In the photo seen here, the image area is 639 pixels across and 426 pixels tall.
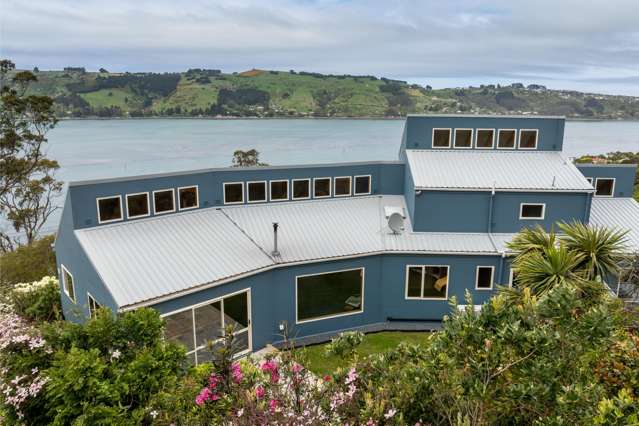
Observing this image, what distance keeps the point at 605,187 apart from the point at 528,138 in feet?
13.6

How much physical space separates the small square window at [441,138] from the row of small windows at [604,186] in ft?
21.4

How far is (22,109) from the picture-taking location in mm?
28422

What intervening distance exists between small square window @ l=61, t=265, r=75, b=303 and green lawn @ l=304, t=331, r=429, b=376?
8.26 m

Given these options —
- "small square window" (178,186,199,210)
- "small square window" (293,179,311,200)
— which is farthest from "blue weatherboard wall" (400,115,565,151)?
"small square window" (178,186,199,210)

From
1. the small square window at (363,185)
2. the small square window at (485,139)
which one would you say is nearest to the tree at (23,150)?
the small square window at (363,185)

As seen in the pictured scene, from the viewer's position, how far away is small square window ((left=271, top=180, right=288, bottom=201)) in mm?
Result: 18016

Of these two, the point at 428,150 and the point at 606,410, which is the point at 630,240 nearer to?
the point at 428,150

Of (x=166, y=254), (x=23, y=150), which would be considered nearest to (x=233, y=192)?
(x=166, y=254)

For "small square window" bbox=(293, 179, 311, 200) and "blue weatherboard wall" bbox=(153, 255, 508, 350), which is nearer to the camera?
"blue weatherboard wall" bbox=(153, 255, 508, 350)

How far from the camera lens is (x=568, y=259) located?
42.8 ft

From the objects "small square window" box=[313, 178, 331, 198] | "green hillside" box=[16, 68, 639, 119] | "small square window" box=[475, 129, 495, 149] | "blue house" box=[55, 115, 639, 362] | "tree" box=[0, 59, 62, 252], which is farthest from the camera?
"green hillside" box=[16, 68, 639, 119]

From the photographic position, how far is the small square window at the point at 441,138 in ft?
63.2

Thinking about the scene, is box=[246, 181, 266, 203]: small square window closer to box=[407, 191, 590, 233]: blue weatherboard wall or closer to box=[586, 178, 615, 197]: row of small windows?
box=[407, 191, 590, 233]: blue weatherboard wall

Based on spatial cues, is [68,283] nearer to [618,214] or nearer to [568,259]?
[568,259]
